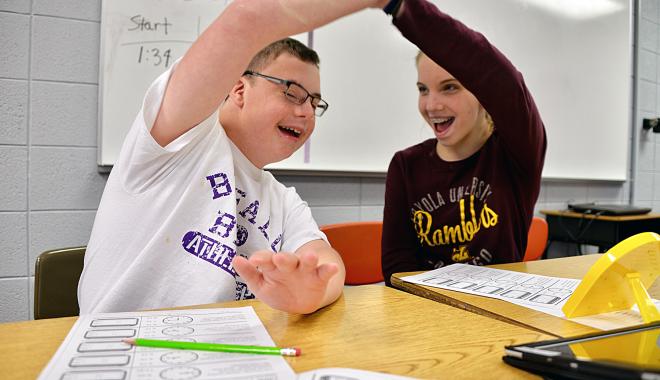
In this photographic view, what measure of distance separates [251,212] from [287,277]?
0.42 m

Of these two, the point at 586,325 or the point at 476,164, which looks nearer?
the point at 586,325

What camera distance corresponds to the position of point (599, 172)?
2.89 metres

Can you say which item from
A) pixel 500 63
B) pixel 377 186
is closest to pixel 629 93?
pixel 377 186

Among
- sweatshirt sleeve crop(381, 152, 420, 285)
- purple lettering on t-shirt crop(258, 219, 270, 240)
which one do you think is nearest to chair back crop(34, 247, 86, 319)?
purple lettering on t-shirt crop(258, 219, 270, 240)

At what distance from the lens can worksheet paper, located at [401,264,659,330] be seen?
652 millimetres

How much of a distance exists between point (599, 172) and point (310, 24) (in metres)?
2.92

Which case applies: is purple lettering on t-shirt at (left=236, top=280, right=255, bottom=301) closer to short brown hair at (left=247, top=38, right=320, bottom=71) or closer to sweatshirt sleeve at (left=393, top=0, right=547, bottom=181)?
short brown hair at (left=247, top=38, right=320, bottom=71)

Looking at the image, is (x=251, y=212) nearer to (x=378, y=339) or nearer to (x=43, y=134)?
(x=378, y=339)

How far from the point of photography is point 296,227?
3.43 feet

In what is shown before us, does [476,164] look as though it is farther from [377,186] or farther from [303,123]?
[377,186]

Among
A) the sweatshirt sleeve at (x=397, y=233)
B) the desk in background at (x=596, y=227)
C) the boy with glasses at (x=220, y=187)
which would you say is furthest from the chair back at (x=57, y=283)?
the desk in background at (x=596, y=227)

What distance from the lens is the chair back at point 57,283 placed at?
90 centimetres

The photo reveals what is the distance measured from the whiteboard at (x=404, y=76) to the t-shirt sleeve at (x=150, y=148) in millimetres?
625

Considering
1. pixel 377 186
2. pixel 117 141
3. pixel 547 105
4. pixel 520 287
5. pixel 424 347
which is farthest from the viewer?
pixel 547 105
